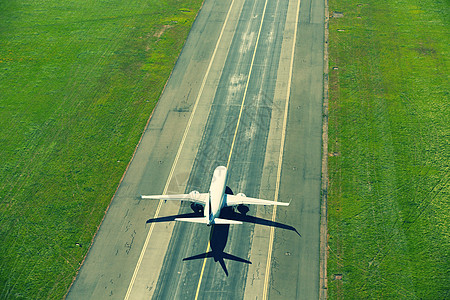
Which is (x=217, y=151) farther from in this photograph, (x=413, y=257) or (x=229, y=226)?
(x=413, y=257)

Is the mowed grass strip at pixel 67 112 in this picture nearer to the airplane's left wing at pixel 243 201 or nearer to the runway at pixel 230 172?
the runway at pixel 230 172

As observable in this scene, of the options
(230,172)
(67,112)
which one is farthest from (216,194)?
(67,112)

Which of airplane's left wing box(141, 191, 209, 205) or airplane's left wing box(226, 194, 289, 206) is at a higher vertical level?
airplane's left wing box(141, 191, 209, 205)

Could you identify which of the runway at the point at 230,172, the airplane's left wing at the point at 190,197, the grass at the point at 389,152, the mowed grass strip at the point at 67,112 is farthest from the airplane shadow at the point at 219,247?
the mowed grass strip at the point at 67,112

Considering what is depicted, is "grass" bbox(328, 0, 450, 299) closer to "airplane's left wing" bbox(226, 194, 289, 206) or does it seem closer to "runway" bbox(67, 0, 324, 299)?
"runway" bbox(67, 0, 324, 299)

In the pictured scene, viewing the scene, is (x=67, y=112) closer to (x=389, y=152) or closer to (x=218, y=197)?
(x=218, y=197)

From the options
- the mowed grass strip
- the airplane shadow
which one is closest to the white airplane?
the airplane shadow

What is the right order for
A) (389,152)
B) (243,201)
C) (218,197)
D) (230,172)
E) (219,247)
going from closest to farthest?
1. (218,197)
2. (219,247)
3. (243,201)
4. (230,172)
5. (389,152)
